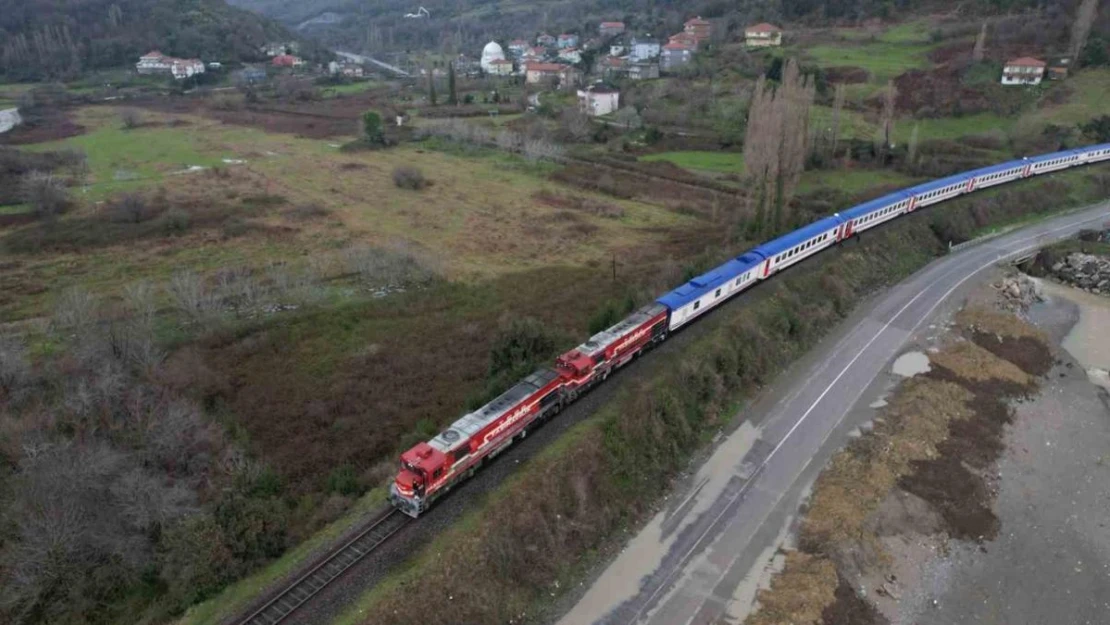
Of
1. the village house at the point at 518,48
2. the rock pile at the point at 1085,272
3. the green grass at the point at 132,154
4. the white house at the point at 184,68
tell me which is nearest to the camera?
the rock pile at the point at 1085,272

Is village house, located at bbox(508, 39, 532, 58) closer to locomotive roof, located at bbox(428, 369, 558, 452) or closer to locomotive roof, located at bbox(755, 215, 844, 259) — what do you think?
locomotive roof, located at bbox(755, 215, 844, 259)

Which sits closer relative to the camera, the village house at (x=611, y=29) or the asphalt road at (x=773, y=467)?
the asphalt road at (x=773, y=467)

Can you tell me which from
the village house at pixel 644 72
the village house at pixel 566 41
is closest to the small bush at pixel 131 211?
the village house at pixel 644 72

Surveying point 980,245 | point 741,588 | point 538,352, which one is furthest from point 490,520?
point 980,245

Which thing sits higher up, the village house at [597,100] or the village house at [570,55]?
the village house at [570,55]

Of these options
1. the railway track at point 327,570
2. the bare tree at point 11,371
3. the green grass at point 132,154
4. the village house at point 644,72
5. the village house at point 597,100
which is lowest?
the railway track at point 327,570

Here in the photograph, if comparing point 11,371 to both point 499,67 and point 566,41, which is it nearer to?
point 499,67

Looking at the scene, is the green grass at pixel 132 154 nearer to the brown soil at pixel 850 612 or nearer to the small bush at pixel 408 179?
the small bush at pixel 408 179

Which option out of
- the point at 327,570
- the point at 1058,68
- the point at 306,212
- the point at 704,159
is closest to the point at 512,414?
the point at 327,570
